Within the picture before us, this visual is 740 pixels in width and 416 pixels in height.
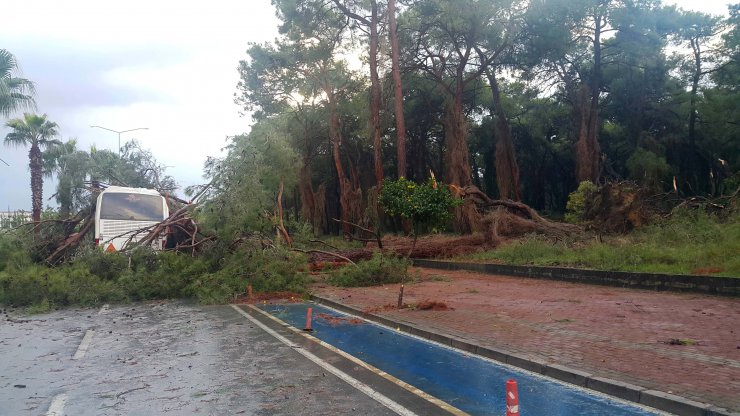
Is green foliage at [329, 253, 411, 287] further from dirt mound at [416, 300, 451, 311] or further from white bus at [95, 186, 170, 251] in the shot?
white bus at [95, 186, 170, 251]

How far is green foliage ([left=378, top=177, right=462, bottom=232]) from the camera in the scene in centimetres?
2308

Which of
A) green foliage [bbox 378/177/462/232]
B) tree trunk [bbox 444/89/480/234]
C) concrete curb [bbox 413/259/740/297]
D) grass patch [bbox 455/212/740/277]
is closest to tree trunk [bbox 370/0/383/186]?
tree trunk [bbox 444/89/480/234]

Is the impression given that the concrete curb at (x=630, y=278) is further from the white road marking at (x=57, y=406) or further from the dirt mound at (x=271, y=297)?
the white road marking at (x=57, y=406)

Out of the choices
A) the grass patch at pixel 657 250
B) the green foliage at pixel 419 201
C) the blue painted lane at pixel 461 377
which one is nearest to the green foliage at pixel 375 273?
the green foliage at pixel 419 201

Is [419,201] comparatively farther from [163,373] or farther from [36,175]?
[36,175]

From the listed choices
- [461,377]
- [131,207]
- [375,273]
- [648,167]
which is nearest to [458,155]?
[648,167]

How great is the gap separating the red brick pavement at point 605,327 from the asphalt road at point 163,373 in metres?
3.07

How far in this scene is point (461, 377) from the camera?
7.89m

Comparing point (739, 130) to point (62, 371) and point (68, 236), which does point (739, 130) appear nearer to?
point (68, 236)

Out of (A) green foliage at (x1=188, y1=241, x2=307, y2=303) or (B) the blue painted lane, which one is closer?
(B) the blue painted lane

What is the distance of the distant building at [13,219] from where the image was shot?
2344 centimetres

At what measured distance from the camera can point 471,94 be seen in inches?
1697

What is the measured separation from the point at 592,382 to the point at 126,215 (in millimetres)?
19499

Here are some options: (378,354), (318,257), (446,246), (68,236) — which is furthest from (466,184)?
(378,354)
